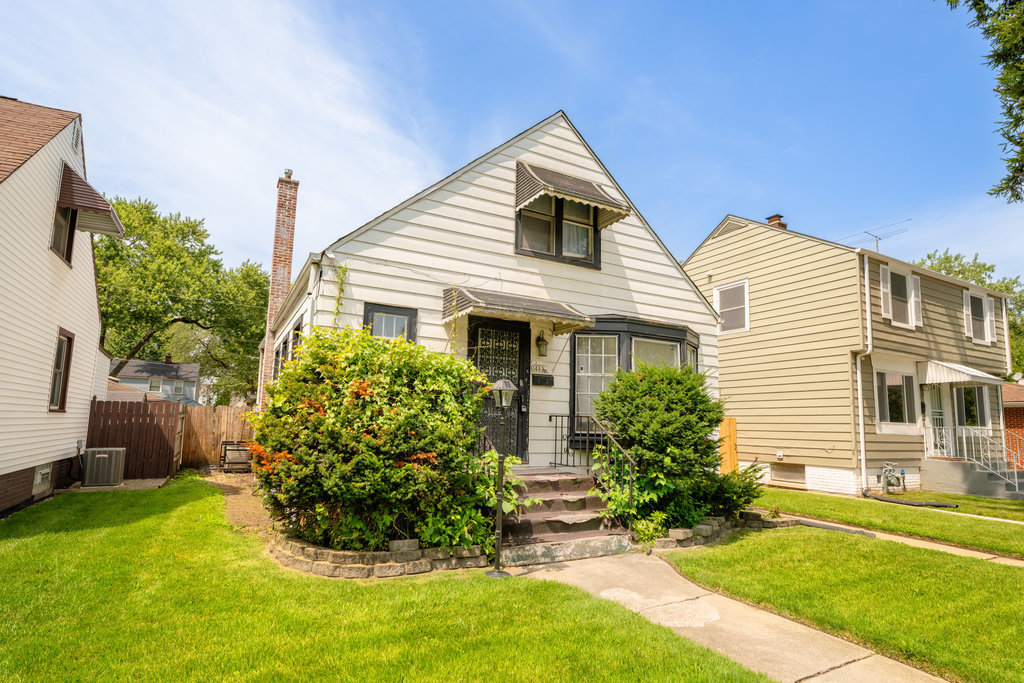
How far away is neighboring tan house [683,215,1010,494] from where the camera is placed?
13.7m

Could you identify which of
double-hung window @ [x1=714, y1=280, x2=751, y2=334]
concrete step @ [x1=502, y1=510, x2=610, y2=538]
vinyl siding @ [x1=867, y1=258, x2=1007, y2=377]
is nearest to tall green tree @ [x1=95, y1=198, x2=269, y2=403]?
concrete step @ [x1=502, y1=510, x2=610, y2=538]

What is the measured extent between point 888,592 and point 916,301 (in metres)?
13.3

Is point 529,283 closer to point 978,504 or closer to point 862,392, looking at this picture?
point 862,392

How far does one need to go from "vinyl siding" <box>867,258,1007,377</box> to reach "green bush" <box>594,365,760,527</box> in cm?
915

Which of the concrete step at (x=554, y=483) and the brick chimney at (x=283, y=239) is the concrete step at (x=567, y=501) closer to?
the concrete step at (x=554, y=483)

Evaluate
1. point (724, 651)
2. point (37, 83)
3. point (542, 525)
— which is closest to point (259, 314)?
point (37, 83)

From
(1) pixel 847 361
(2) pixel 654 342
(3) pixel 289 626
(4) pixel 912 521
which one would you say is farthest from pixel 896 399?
(3) pixel 289 626

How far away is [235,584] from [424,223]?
5.74 m

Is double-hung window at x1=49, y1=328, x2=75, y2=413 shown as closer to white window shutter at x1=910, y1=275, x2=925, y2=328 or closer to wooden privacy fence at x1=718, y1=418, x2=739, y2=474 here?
wooden privacy fence at x1=718, y1=418, x2=739, y2=474

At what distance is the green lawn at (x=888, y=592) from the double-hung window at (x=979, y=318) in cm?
1433

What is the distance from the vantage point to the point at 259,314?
3347cm

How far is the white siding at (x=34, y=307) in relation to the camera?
24.9ft

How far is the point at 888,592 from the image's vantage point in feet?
17.3

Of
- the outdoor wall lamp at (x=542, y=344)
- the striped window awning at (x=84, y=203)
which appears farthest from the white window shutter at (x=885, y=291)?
the striped window awning at (x=84, y=203)
